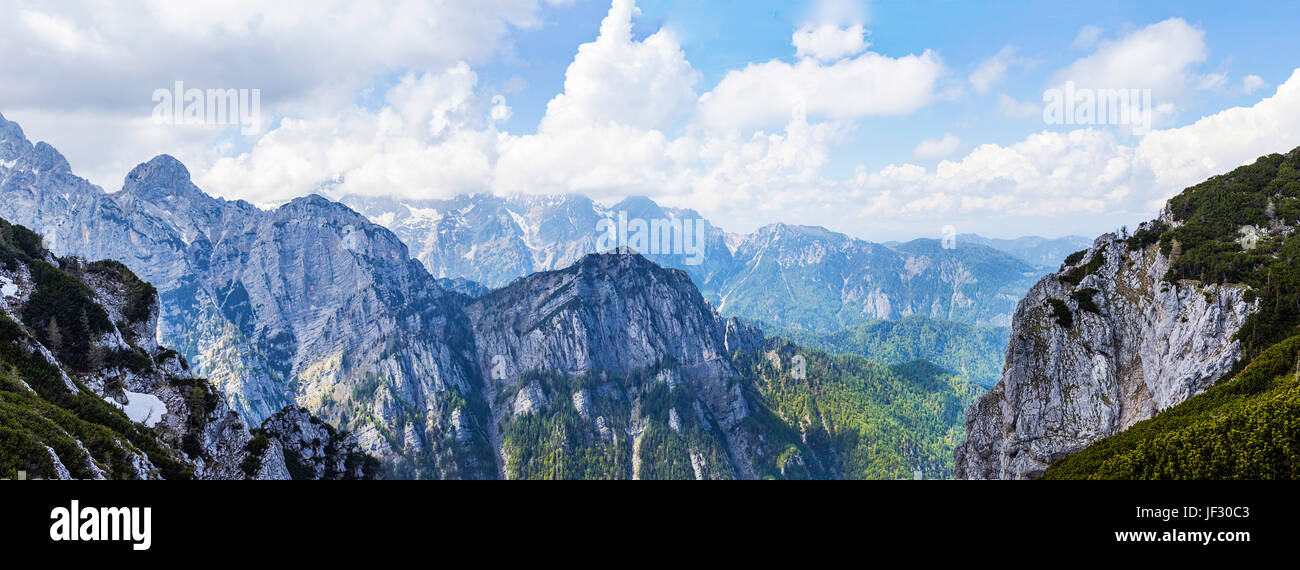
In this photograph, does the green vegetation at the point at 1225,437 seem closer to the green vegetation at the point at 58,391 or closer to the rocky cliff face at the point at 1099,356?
the rocky cliff face at the point at 1099,356

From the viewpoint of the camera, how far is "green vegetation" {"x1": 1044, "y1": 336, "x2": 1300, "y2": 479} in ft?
148

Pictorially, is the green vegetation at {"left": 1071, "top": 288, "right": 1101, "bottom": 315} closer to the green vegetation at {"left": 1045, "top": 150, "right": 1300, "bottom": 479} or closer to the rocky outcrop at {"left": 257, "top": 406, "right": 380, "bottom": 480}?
the green vegetation at {"left": 1045, "top": 150, "right": 1300, "bottom": 479}

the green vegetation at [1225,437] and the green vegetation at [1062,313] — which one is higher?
the green vegetation at [1062,313]

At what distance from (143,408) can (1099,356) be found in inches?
5378

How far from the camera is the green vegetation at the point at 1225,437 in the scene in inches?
1777

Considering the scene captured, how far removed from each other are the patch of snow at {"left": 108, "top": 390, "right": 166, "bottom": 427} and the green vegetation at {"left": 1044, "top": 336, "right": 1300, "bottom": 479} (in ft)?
337

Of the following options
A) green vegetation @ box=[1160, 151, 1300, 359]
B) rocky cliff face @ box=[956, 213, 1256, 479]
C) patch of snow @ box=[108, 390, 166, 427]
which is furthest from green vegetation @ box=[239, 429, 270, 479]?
green vegetation @ box=[1160, 151, 1300, 359]

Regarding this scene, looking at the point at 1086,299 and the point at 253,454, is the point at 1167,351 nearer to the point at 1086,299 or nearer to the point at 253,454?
the point at 1086,299

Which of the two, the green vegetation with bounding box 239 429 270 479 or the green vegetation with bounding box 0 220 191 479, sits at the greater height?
the green vegetation with bounding box 0 220 191 479

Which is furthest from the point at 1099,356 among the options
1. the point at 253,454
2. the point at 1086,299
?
the point at 253,454

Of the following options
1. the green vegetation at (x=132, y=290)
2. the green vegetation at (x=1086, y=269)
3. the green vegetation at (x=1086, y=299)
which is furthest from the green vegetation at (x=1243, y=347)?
the green vegetation at (x=132, y=290)

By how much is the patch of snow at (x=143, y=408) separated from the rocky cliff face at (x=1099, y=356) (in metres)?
121

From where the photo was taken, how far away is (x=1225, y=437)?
50156mm
